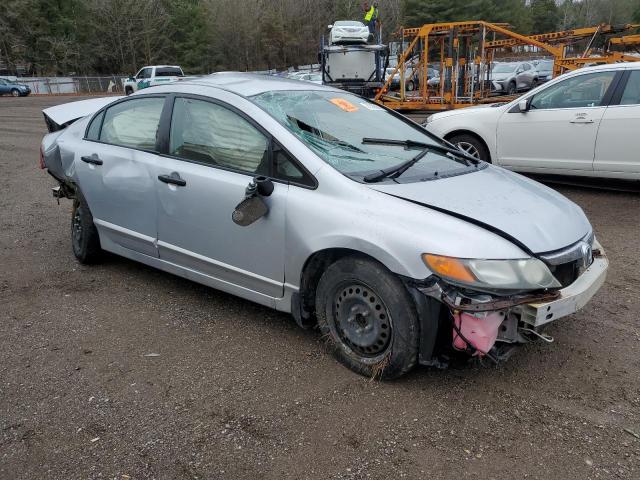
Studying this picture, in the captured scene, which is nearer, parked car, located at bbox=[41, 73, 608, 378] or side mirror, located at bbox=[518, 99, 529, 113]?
parked car, located at bbox=[41, 73, 608, 378]

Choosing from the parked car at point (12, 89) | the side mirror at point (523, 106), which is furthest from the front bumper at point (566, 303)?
the parked car at point (12, 89)

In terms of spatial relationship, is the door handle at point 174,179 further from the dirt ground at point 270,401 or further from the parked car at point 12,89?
the parked car at point 12,89

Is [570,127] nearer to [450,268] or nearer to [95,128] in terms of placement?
[450,268]

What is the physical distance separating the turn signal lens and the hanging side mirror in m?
1.06

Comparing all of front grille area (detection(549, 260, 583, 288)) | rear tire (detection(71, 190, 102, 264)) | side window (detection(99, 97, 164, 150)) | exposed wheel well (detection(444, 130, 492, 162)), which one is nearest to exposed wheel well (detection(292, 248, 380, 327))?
front grille area (detection(549, 260, 583, 288))

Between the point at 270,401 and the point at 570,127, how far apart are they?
565 cm

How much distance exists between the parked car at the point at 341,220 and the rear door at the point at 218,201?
10 mm

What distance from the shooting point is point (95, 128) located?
187 inches

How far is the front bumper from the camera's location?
8.84 feet

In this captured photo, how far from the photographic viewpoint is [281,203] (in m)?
3.27

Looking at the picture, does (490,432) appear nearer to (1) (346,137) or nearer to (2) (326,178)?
(2) (326,178)

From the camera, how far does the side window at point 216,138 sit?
348 centimetres

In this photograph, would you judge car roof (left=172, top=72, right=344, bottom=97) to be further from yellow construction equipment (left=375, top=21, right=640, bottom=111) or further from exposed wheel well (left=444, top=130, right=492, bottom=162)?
yellow construction equipment (left=375, top=21, right=640, bottom=111)

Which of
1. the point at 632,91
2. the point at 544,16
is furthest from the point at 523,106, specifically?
the point at 544,16
